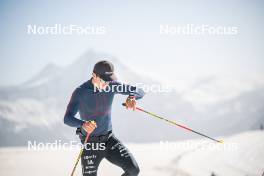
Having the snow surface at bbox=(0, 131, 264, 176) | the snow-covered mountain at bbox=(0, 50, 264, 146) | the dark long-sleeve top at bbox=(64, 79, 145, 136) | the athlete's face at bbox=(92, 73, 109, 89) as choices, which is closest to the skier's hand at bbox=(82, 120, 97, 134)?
the dark long-sleeve top at bbox=(64, 79, 145, 136)

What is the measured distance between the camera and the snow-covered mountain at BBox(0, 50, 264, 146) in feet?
459

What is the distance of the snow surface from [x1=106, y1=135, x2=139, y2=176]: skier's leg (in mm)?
3831

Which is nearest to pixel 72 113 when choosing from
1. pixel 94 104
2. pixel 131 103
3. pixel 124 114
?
pixel 94 104

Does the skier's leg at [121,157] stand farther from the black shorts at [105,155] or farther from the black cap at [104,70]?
the black cap at [104,70]

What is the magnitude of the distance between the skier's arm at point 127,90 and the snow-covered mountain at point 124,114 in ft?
444

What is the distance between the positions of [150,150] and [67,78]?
7431 inches

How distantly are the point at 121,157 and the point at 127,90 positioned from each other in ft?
2.78

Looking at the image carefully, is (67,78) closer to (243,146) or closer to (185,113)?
(185,113)

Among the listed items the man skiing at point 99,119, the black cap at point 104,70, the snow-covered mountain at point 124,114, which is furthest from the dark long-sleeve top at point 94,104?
the snow-covered mountain at point 124,114

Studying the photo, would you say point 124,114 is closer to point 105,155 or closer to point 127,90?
point 127,90

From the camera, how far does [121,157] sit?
4.66 meters

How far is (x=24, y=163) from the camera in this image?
974 centimetres

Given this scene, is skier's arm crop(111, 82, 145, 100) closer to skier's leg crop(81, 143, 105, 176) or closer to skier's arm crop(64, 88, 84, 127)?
skier's arm crop(64, 88, 84, 127)

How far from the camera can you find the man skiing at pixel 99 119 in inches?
183
